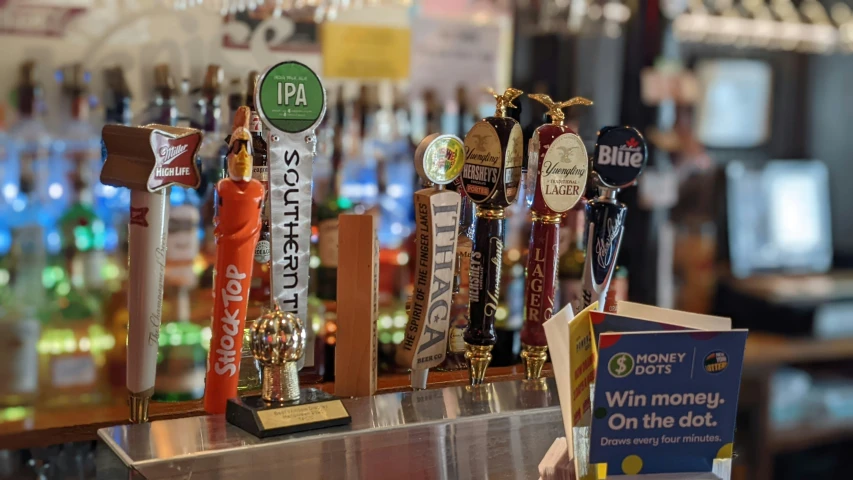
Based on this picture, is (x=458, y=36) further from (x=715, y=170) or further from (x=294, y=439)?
(x=294, y=439)

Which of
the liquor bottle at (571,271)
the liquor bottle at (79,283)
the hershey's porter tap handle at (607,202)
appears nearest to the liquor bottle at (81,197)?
the liquor bottle at (79,283)

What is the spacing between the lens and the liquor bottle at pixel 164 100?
170 centimetres

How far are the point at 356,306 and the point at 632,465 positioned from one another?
14.6 inches

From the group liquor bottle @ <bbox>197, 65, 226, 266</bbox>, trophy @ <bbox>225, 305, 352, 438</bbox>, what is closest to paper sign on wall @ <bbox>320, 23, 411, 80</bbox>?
liquor bottle @ <bbox>197, 65, 226, 266</bbox>

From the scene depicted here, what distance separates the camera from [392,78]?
2424mm

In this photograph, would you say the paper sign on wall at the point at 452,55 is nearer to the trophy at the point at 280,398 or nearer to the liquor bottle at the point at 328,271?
the liquor bottle at the point at 328,271

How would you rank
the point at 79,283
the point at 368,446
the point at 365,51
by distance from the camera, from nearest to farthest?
the point at 368,446
the point at 79,283
the point at 365,51

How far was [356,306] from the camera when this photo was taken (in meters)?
1.02

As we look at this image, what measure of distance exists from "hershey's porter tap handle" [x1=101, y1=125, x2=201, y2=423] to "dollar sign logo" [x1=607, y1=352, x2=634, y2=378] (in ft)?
1.51

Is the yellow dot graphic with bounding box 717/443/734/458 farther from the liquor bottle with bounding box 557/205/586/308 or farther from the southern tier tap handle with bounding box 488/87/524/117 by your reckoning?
the liquor bottle with bounding box 557/205/586/308

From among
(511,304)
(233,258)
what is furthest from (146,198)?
(511,304)

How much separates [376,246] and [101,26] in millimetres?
1301

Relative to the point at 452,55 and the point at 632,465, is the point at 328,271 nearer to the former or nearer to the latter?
the point at 632,465

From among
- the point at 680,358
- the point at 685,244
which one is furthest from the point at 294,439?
the point at 685,244
